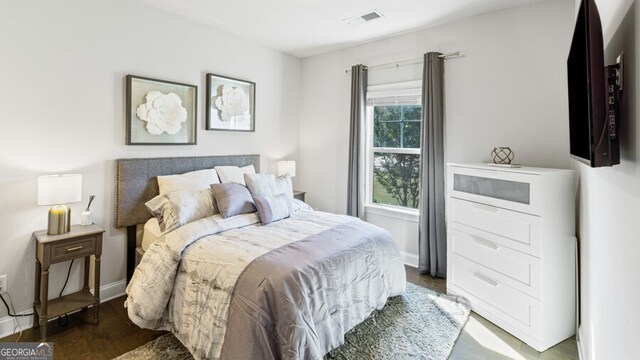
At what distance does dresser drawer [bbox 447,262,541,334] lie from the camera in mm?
2188

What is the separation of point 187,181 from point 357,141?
79.1 inches

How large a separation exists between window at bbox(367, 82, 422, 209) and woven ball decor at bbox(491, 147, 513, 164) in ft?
2.87

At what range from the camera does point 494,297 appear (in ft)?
7.98

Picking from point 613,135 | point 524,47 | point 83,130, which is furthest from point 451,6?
point 83,130

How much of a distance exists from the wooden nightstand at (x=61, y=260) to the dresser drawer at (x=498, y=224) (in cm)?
292

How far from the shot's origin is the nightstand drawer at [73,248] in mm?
2193

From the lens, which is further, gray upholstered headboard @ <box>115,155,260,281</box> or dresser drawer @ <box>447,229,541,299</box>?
gray upholstered headboard @ <box>115,155,260,281</box>

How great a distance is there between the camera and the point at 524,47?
2.79 m

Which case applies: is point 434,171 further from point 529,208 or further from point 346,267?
point 346,267

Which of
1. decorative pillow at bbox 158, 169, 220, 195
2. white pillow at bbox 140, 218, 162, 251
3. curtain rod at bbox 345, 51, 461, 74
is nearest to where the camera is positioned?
white pillow at bbox 140, 218, 162, 251

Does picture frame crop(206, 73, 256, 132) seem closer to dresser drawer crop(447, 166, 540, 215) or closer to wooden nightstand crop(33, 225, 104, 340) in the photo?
wooden nightstand crop(33, 225, 104, 340)

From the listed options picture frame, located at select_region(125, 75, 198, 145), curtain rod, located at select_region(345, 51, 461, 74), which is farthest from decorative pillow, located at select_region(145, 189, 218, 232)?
curtain rod, located at select_region(345, 51, 461, 74)

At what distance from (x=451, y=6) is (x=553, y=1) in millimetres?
802

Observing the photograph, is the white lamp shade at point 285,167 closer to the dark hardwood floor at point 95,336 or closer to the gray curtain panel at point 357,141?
the gray curtain panel at point 357,141
